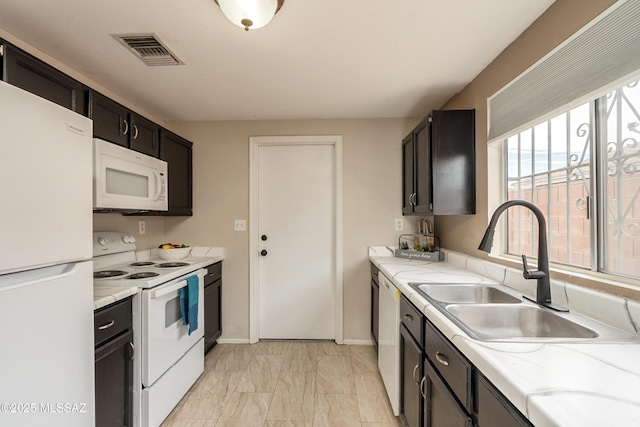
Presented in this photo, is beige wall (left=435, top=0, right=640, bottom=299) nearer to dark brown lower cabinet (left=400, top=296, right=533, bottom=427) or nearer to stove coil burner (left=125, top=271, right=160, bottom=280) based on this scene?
dark brown lower cabinet (left=400, top=296, right=533, bottom=427)

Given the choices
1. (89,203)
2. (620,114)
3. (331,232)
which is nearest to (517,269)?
(620,114)

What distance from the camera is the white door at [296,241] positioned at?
291cm

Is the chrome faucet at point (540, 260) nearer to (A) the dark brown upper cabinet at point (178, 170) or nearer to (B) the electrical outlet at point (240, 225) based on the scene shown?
(B) the electrical outlet at point (240, 225)

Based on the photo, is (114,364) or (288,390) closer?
(114,364)

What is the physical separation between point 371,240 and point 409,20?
74.4 inches

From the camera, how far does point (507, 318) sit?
4.19 ft

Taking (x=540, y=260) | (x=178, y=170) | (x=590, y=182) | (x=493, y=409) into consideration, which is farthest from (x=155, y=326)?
(x=590, y=182)

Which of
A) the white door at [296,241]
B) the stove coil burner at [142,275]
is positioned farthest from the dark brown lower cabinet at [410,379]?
the stove coil burner at [142,275]

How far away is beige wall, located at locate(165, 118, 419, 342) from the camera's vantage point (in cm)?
286

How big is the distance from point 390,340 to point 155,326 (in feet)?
4.85

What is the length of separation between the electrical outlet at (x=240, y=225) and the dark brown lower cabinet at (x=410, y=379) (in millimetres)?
1820

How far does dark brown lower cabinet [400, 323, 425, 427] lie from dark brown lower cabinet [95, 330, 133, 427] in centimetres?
153

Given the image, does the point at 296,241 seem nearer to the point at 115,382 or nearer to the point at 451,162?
the point at 451,162

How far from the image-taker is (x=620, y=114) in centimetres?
112
